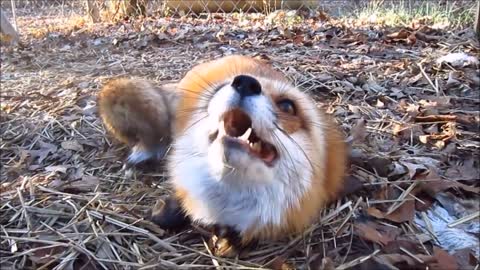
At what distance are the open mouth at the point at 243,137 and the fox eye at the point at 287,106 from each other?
181 mm

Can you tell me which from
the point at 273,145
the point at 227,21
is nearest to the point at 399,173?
the point at 273,145

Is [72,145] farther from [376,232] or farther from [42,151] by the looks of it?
[376,232]

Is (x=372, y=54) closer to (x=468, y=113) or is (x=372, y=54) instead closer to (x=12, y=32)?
(x=468, y=113)

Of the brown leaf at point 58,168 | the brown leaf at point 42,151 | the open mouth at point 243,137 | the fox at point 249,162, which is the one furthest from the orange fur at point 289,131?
the brown leaf at point 42,151

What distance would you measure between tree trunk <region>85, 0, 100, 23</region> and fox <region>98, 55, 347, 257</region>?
5994 millimetres

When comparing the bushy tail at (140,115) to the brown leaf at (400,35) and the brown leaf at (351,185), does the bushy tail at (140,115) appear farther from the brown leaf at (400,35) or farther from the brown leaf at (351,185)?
the brown leaf at (400,35)

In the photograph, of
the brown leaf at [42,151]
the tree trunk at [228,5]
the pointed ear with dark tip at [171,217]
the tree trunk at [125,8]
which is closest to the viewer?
the pointed ear with dark tip at [171,217]

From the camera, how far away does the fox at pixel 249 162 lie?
1.85 meters

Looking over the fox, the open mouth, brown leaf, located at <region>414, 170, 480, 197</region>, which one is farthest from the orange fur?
brown leaf, located at <region>414, 170, 480, 197</region>

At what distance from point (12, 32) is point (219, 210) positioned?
5.49m

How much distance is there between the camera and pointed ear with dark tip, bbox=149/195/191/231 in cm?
224

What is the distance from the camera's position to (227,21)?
24.4 ft

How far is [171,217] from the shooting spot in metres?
2.24

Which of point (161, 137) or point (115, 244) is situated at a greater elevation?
point (161, 137)
